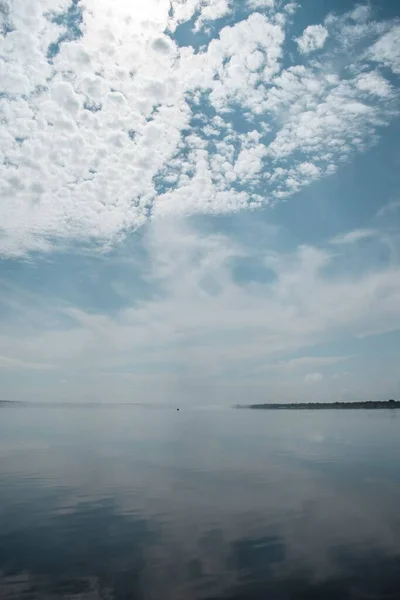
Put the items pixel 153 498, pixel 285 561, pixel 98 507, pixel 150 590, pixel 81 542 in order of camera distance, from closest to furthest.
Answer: pixel 150 590 → pixel 285 561 → pixel 81 542 → pixel 98 507 → pixel 153 498

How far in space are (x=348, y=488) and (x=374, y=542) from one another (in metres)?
12.4

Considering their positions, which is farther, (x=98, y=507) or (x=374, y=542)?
(x=98, y=507)

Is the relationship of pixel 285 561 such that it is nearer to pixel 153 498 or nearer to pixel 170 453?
pixel 153 498

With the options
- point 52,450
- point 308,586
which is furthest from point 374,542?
point 52,450

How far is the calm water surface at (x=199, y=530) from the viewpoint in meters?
15.6

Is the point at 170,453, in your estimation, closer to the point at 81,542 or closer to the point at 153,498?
the point at 153,498

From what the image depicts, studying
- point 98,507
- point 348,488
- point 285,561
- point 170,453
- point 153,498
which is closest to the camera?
point 285,561

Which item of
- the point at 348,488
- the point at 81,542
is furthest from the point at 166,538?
the point at 348,488

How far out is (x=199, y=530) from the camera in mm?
22266

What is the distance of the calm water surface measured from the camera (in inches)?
614

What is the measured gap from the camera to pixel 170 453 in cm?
5412

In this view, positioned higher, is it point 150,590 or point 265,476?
point 265,476

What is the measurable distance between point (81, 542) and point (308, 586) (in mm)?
10083

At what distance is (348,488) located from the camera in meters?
32.3
